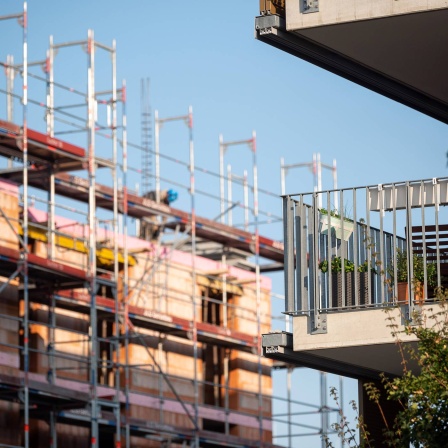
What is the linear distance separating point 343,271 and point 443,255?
4.37 ft

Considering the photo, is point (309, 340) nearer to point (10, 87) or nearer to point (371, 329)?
point (371, 329)

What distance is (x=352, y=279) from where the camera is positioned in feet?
44.5

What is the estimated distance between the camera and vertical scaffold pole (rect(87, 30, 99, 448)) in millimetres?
31648

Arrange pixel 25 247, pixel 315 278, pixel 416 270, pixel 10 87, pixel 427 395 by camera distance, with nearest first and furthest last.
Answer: pixel 427 395 → pixel 315 278 → pixel 416 270 → pixel 25 247 → pixel 10 87

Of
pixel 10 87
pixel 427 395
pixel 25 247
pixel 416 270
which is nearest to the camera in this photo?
pixel 427 395

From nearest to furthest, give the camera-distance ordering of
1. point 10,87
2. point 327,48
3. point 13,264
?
point 327,48 → point 13,264 → point 10,87

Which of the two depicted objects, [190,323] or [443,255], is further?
[190,323]

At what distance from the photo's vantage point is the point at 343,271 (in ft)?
43.5

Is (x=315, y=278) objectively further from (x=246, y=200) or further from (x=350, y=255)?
(x=246, y=200)

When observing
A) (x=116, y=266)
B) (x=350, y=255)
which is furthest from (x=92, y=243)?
(x=350, y=255)

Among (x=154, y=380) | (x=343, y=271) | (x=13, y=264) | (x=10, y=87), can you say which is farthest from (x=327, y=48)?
(x=154, y=380)

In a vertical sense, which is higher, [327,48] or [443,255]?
[327,48]

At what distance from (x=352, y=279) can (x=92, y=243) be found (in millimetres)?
19610

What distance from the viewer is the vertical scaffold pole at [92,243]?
31.6 metres
